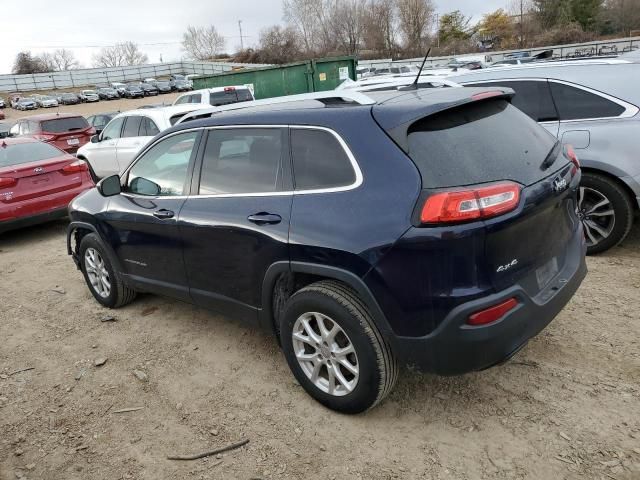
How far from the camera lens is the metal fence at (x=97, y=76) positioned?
7112 cm

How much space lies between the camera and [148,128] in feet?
30.4

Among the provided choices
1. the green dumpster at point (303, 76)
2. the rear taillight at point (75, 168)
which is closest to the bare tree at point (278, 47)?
the green dumpster at point (303, 76)

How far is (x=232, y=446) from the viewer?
2.80 metres

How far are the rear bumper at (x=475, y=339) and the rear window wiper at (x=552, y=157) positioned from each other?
70 cm

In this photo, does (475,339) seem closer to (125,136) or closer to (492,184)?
(492,184)

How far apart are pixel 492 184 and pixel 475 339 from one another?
0.74m

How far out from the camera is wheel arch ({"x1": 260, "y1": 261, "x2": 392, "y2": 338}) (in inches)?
101

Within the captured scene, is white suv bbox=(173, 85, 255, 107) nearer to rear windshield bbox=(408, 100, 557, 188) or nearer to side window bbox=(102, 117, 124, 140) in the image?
side window bbox=(102, 117, 124, 140)

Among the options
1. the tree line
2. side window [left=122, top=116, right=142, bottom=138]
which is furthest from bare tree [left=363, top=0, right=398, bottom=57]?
side window [left=122, top=116, right=142, bottom=138]

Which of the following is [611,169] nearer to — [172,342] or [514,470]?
[514,470]

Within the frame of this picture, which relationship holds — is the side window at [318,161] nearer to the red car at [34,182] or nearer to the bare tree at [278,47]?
the red car at [34,182]

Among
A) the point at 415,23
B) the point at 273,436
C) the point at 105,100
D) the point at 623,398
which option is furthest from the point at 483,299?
the point at 415,23

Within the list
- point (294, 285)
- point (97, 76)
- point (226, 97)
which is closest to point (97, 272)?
point (294, 285)

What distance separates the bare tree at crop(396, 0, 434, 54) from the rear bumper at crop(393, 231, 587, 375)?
72125 millimetres
